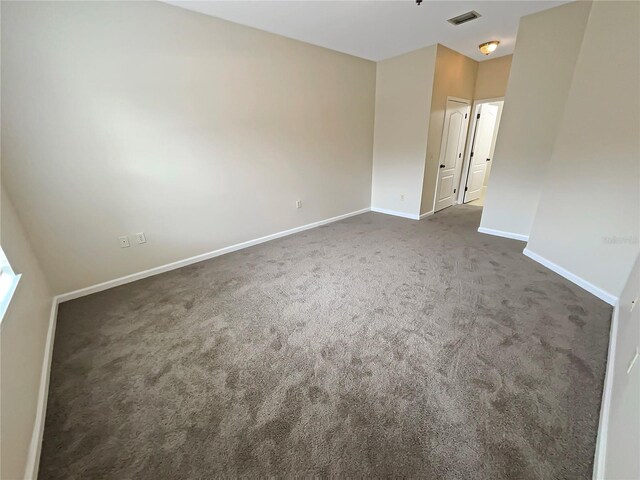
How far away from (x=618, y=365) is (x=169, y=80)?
4096 millimetres

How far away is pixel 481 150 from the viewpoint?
556cm

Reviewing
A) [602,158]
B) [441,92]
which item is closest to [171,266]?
[602,158]

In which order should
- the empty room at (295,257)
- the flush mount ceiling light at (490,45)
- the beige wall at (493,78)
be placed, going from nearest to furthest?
the empty room at (295,257)
the flush mount ceiling light at (490,45)
the beige wall at (493,78)

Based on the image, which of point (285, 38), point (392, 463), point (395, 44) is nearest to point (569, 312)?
A: point (392, 463)

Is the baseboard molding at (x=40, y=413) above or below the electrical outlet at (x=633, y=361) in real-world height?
below

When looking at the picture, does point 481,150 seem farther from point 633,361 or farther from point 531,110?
point 633,361

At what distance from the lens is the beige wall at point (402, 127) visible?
404 cm

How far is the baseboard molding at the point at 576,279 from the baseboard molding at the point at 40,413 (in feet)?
13.1

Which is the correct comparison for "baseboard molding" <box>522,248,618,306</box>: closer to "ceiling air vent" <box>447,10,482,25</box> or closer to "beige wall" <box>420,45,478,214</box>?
"beige wall" <box>420,45,478,214</box>

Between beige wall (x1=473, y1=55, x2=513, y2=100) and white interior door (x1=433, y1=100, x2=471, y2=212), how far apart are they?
0.34 meters

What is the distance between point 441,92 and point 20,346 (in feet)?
17.8

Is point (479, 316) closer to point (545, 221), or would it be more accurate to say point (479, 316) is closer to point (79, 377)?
point (545, 221)

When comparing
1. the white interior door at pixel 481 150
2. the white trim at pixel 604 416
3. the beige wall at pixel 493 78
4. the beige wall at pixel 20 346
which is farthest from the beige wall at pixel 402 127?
the beige wall at pixel 20 346

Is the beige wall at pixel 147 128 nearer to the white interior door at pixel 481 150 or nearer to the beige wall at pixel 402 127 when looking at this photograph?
the beige wall at pixel 402 127
